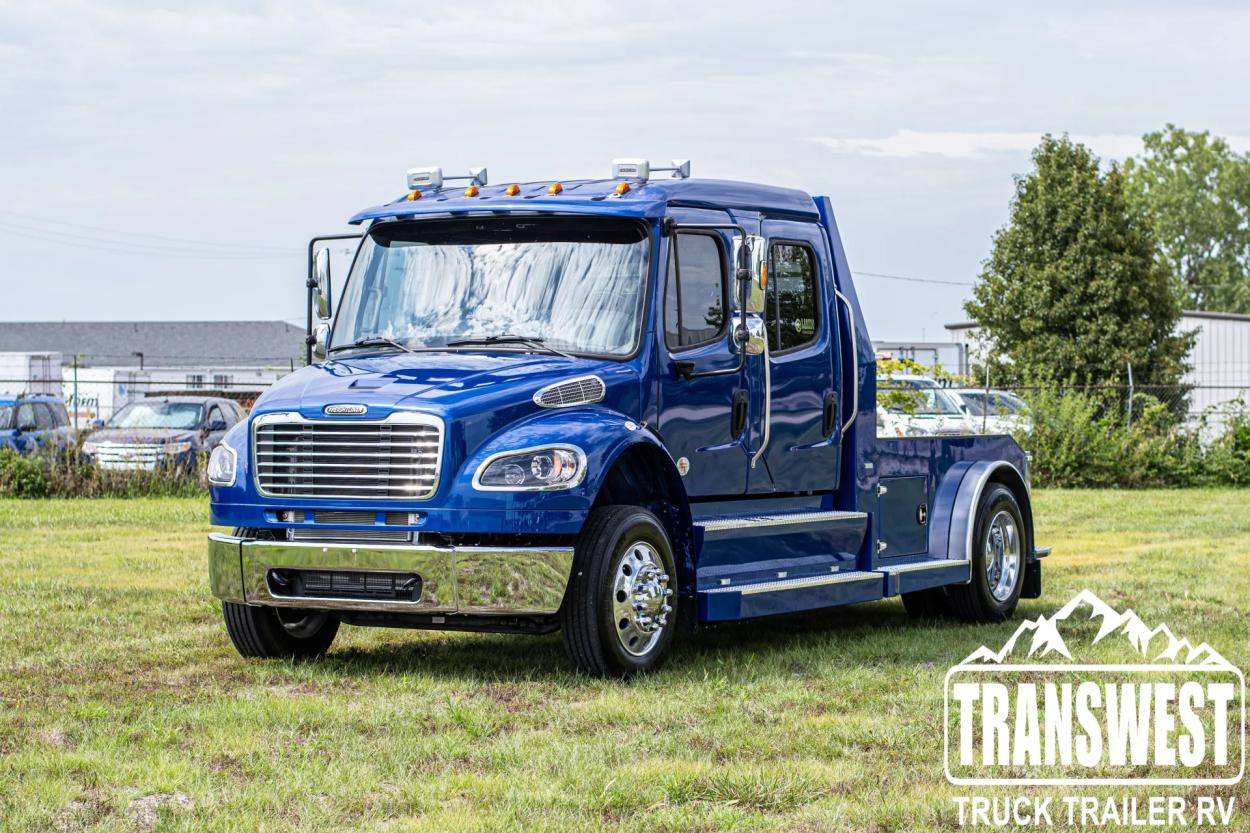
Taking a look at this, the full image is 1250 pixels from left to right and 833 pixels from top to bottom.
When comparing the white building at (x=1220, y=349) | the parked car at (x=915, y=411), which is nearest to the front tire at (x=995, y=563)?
the parked car at (x=915, y=411)

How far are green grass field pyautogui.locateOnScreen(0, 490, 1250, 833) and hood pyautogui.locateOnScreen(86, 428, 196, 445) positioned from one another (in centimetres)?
1204

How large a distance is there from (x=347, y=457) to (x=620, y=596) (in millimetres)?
1507

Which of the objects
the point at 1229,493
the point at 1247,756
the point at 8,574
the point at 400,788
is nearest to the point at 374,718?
the point at 400,788

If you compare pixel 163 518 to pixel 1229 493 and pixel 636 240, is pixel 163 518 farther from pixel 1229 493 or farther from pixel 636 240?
pixel 1229 493

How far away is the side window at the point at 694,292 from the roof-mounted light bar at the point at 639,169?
457 mm

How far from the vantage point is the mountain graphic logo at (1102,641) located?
369 inches

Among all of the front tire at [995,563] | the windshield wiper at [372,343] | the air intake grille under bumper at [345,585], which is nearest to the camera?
the air intake grille under bumper at [345,585]

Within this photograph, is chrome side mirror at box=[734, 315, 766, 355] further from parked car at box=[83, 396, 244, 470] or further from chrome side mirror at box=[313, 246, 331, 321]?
parked car at box=[83, 396, 244, 470]

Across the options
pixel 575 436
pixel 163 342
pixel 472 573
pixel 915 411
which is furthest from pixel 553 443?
pixel 163 342

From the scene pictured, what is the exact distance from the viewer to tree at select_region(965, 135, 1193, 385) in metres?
37.7

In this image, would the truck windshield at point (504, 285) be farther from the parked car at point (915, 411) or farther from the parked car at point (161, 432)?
the parked car at point (161, 432)

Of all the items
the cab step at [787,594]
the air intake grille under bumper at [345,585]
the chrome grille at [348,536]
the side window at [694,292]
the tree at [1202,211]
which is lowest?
the cab step at [787,594]

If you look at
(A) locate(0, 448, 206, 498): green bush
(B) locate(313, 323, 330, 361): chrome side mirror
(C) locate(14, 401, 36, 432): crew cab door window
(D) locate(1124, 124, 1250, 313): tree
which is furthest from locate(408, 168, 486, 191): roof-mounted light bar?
(D) locate(1124, 124, 1250, 313): tree

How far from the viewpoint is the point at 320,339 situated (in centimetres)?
1011
